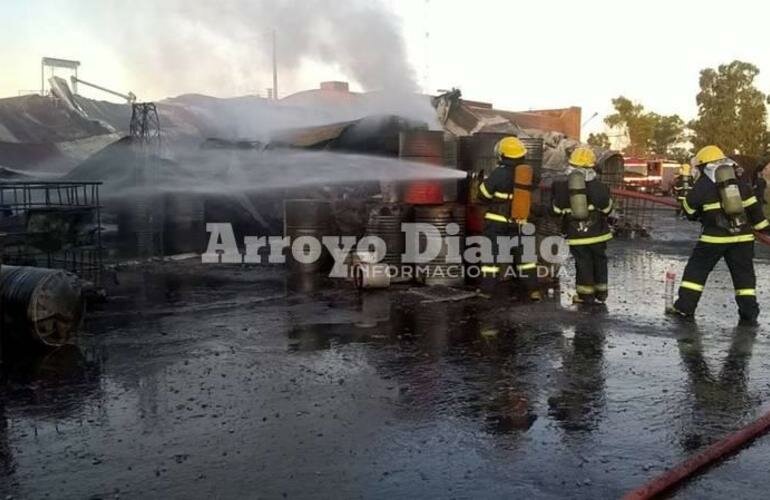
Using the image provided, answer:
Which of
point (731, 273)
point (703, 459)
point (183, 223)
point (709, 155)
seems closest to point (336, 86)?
point (183, 223)

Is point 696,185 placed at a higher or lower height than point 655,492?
higher

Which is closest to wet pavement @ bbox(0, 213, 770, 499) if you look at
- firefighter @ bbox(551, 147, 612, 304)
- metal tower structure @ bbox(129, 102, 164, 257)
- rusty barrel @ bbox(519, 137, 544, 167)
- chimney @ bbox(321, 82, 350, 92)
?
firefighter @ bbox(551, 147, 612, 304)

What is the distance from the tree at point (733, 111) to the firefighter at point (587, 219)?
3671 centimetres

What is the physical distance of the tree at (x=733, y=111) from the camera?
4053cm

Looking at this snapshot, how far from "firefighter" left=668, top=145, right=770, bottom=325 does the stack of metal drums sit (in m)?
2.91

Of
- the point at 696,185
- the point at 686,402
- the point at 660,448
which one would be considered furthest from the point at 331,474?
the point at 696,185

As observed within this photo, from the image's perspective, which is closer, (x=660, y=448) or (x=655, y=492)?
(x=655, y=492)

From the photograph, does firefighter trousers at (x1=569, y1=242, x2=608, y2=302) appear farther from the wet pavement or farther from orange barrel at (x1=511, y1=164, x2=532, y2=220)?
orange barrel at (x1=511, y1=164, x2=532, y2=220)

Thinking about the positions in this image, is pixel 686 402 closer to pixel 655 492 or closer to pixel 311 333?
pixel 655 492

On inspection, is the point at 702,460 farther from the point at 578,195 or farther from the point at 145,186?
the point at 145,186

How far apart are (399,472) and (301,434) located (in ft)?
2.54

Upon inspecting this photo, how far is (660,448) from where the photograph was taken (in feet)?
12.8

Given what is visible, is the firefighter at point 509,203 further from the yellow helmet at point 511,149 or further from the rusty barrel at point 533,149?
the rusty barrel at point 533,149

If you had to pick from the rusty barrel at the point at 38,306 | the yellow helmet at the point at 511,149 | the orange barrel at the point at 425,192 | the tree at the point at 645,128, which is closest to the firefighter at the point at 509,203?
the yellow helmet at the point at 511,149
